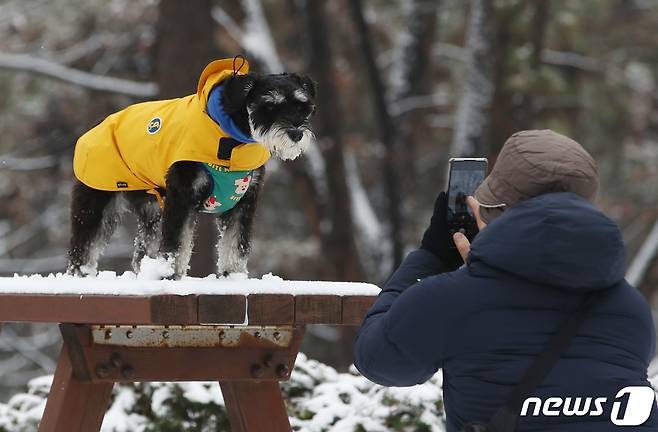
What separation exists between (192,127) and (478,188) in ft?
6.06

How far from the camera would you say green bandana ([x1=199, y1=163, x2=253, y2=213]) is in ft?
15.8

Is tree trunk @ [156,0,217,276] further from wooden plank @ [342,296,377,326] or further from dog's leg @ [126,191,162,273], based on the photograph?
wooden plank @ [342,296,377,326]

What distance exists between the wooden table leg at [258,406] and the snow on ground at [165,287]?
48 cm

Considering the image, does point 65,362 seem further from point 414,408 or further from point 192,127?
point 414,408

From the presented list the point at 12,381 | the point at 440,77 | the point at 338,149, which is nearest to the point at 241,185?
the point at 338,149

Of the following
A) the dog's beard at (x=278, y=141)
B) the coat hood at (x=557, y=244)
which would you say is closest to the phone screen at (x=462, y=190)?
the coat hood at (x=557, y=244)

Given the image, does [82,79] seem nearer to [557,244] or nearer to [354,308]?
[354,308]

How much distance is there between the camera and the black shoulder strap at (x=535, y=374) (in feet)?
9.61

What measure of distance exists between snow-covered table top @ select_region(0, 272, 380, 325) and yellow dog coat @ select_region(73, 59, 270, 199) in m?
0.59

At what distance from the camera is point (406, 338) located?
3039 mm

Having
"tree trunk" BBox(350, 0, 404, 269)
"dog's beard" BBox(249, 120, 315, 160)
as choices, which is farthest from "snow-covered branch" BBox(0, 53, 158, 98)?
"dog's beard" BBox(249, 120, 315, 160)

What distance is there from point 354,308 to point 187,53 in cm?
835

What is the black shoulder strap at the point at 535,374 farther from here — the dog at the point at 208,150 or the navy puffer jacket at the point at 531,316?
the dog at the point at 208,150

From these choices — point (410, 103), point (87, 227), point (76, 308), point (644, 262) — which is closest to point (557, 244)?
point (76, 308)
